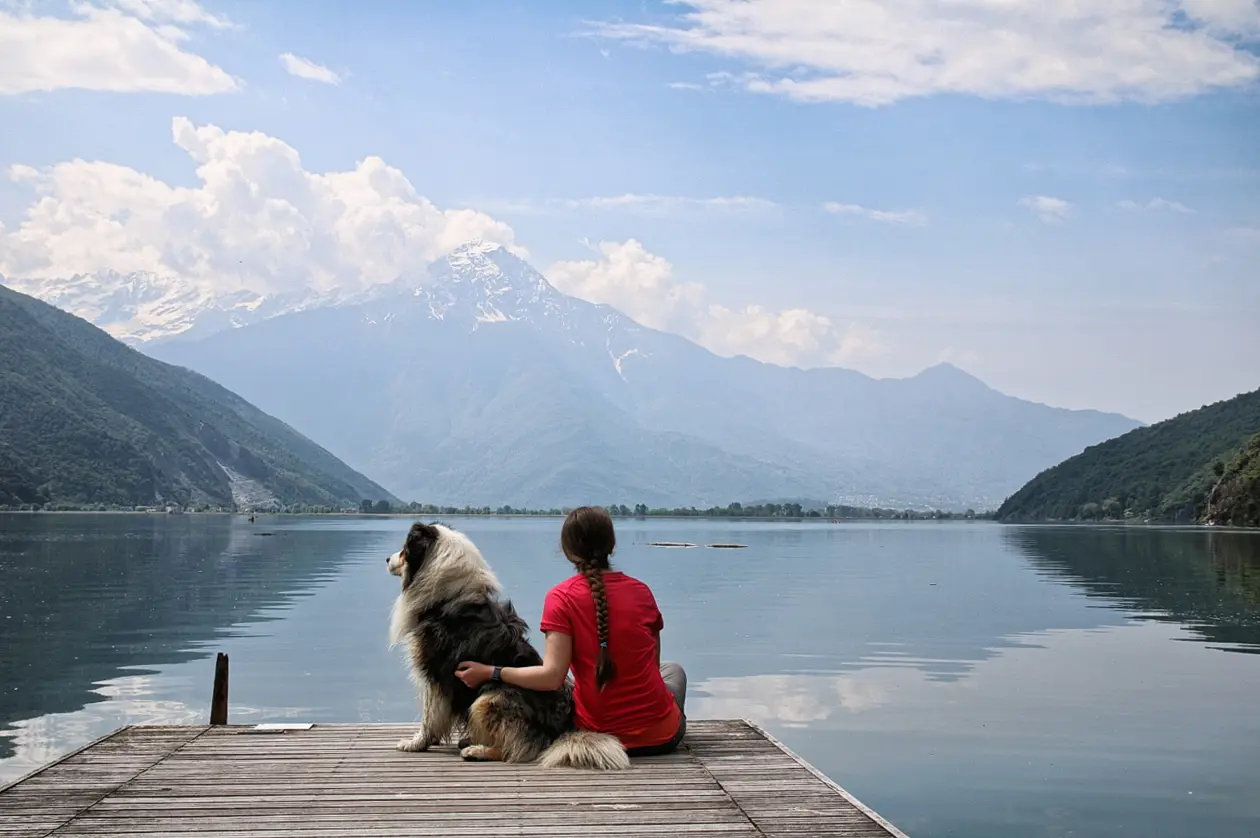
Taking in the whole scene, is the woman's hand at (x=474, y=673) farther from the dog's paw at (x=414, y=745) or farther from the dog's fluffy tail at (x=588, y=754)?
the dog's paw at (x=414, y=745)

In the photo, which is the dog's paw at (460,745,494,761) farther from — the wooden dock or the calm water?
the calm water

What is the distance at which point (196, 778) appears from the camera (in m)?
9.61

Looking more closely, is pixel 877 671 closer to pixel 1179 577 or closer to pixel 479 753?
pixel 479 753

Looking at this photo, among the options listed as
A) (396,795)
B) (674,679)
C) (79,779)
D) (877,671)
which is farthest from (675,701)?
(877,671)

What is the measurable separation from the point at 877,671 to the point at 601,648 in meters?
20.6

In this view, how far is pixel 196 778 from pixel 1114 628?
33.1 metres

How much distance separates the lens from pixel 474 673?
33.6 ft

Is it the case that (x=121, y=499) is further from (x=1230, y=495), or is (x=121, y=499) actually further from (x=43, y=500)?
(x=1230, y=495)

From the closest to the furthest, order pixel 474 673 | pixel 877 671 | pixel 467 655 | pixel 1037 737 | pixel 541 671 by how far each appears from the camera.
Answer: pixel 541 671 < pixel 474 673 < pixel 467 655 < pixel 1037 737 < pixel 877 671

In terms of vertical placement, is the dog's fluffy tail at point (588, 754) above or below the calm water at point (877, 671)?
above

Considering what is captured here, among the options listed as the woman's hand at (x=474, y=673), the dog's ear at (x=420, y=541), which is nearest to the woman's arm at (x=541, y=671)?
the woman's hand at (x=474, y=673)

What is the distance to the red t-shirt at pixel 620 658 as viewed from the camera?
964cm

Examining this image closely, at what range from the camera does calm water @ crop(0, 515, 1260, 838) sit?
17125 millimetres

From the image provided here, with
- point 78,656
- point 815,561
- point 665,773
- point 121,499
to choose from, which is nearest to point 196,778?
point 665,773
